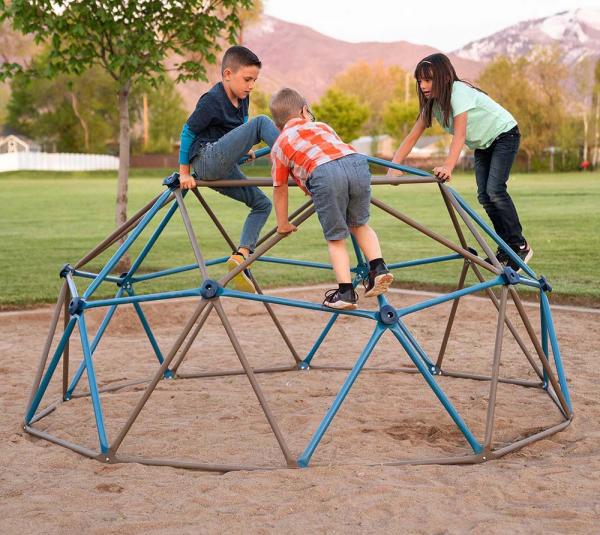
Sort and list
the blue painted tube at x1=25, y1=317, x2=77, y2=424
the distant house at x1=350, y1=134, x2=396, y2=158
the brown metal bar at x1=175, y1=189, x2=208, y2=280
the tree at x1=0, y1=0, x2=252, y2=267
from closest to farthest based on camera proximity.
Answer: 1. the brown metal bar at x1=175, y1=189, x2=208, y2=280
2. the blue painted tube at x1=25, y1=317, x2=77, y2=424
3. the tree at x1=0, y1=0, x2=252, y2=267
4. the distant house at x1=350, y1=134, x2=396, y2=158

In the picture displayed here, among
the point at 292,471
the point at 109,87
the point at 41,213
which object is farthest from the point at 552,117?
the point at 292,471

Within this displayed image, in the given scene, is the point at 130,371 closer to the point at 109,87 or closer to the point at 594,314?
Answer: the point at 594,314

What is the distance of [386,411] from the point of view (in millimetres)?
5133

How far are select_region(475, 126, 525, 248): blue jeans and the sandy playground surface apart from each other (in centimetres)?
106

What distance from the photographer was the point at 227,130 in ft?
17.2

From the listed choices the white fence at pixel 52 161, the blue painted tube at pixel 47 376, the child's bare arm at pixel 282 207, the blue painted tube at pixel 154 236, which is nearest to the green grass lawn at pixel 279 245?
the blue painted tube at pixel 154 236

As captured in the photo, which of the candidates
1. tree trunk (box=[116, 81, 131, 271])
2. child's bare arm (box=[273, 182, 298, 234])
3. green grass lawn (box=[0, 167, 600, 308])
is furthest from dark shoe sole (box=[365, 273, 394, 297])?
tree trunk (box=[116, 81, 131, 271])

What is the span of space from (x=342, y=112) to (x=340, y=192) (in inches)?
2554

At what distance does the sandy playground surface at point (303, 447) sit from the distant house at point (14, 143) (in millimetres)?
75229

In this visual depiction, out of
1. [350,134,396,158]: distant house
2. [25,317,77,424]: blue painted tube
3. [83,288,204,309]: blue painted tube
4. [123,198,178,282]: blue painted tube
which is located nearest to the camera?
[83,288,204,309]: blue painted tube

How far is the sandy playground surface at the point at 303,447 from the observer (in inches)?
133

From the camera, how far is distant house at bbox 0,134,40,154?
7838 centimetres

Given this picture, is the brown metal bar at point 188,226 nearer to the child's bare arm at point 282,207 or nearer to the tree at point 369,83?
the child's bare arm at point 282,207

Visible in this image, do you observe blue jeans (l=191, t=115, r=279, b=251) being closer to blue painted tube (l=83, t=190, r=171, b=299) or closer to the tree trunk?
blue painted tube (l=83, t=190, r=171, b=299)
